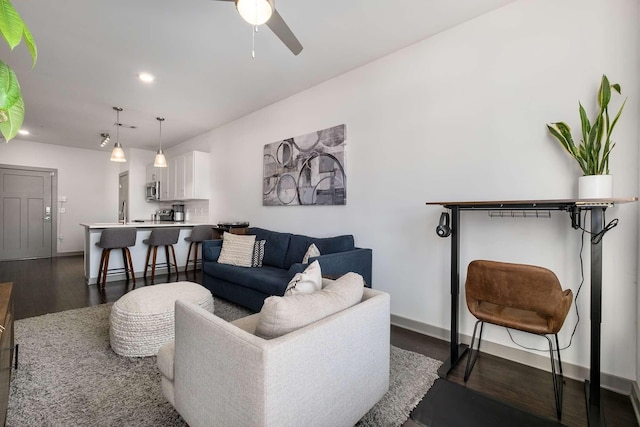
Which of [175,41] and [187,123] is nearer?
[175,41]

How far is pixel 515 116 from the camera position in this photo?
2258 millimetres

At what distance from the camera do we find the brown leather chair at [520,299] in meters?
1.70

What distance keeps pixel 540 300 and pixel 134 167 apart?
8.17 m

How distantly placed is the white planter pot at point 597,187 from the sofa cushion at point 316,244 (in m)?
1.91

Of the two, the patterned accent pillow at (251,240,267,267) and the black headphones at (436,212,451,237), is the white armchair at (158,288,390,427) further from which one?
the patterned accent pillow at (251,240,267,267)

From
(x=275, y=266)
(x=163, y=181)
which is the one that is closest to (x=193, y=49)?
(x=275, y=266)

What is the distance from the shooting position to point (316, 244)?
10.9ft

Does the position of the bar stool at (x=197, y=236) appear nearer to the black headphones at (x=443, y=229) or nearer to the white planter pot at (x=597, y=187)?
the black headphones at (x=443, y=229)

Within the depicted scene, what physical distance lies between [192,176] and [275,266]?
3146mm

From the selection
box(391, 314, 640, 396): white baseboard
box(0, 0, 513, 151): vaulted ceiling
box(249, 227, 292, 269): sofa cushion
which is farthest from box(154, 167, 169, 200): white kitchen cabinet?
box(391, 314, 640, 396): white baseboard

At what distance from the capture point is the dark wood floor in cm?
172

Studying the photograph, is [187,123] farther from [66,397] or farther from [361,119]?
[66,397]

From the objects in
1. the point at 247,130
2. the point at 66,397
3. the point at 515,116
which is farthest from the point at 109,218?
the point at 515,116

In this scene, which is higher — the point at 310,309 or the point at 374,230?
the point at 374,230
